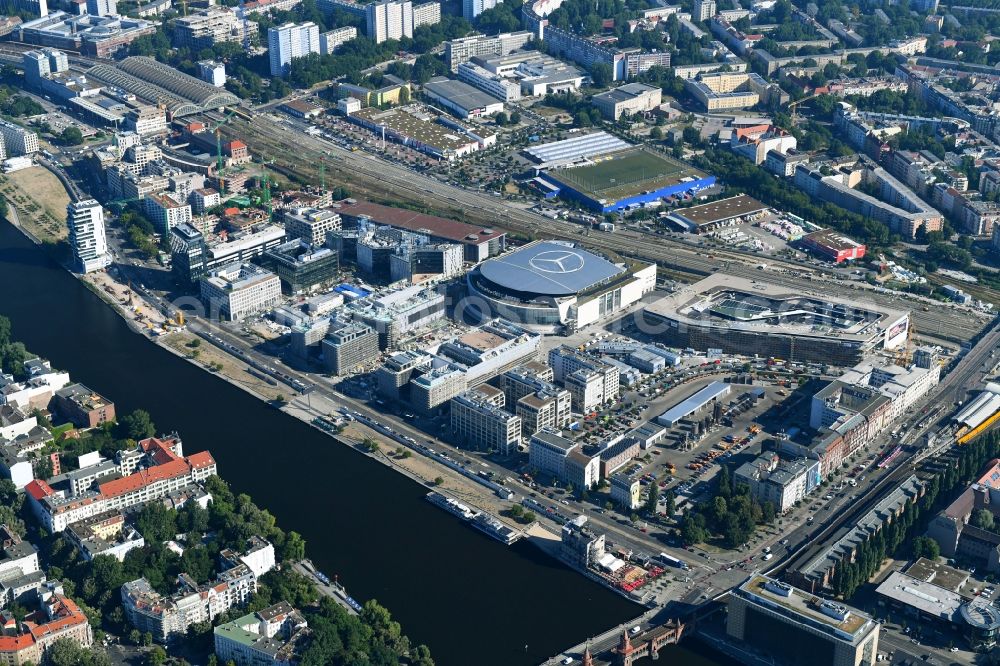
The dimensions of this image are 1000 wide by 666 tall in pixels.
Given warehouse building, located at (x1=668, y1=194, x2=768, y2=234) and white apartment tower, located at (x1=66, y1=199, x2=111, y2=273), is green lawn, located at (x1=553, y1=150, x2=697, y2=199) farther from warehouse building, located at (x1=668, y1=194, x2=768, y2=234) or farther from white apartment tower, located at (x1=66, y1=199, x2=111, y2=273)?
white apartment tower, located at (x1=66, y1=199, x2=111, y2=273)

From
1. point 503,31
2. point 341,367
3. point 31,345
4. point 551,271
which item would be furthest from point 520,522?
point 503,31

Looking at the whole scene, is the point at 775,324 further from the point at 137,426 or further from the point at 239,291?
the point at 137,426

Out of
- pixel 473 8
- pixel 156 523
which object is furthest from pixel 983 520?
pixel 473 8

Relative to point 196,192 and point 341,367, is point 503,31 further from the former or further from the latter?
point 341,367

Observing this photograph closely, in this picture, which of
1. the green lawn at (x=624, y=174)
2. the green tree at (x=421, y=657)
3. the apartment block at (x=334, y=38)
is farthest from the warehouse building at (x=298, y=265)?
the apartment block at (x=334, y=38)

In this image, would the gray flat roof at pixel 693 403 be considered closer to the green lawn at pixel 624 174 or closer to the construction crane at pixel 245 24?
the green lawn at pixel 624 174

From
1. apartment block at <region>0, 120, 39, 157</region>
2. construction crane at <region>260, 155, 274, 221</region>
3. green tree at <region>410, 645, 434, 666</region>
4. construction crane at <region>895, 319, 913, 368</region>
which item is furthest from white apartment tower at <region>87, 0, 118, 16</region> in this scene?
green tree at <region>410, 645, 434, 666</region>

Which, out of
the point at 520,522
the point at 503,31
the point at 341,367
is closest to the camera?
the point at 520,522

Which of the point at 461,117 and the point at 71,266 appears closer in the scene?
the point at 71,266
